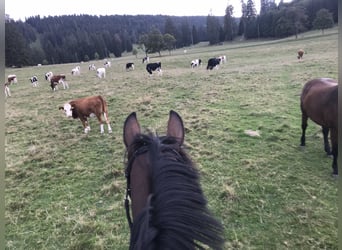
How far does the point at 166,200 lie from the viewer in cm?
130

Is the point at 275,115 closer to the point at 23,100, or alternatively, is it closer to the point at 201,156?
the point at 201,156

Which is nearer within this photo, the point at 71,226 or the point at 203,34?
the point at 71,226

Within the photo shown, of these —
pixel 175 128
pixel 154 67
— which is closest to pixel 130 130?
pixel 175 128

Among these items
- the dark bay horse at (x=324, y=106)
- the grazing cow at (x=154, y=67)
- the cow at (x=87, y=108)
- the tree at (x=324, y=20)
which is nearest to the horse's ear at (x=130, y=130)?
the dark bay horse at (x=324, y=106)

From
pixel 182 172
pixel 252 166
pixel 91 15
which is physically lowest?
pixel 252 166

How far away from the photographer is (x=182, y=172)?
4.86ft

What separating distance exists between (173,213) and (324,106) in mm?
4415

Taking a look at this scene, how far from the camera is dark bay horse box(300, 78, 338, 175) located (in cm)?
446

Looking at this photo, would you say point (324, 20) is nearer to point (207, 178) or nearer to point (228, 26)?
point (228, 26)

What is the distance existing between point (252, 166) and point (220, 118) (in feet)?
10.7

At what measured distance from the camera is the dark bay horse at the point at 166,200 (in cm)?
119

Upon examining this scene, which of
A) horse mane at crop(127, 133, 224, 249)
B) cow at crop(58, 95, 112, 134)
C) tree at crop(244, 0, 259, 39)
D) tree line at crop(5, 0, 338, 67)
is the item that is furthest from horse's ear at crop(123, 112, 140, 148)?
tree at crop(244, 0, 259, 39)

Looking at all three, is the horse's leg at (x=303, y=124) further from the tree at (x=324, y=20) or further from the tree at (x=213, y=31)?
the tree at (x=213, y=31)

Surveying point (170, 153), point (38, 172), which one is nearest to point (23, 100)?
point (38, 172)
